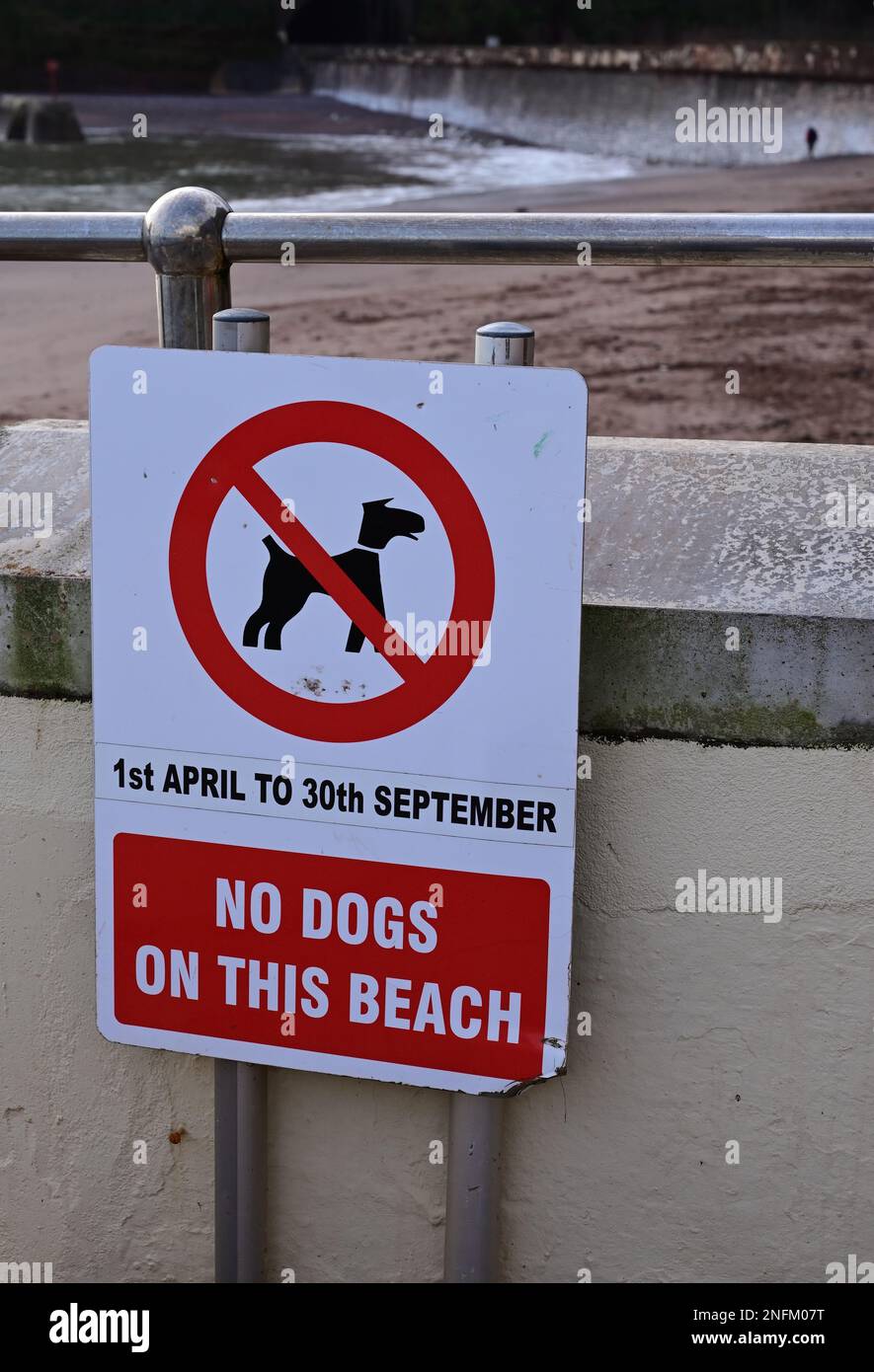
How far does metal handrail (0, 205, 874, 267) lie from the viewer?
1896 millimetres

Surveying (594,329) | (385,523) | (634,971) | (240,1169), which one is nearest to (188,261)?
(385,523)

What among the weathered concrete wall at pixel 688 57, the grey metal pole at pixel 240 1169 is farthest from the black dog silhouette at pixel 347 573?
the weathered concrete wall at pixel 688 57

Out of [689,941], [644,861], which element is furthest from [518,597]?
[689,941]

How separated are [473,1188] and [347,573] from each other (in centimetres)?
89

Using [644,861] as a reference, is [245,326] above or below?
above

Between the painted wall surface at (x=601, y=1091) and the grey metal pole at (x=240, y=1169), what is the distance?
6cm

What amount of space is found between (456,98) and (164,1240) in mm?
64312

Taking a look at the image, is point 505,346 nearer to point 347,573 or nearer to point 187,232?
point 347,573

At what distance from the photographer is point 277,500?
1894mm

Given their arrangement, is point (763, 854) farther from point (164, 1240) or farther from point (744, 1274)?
point (164, 1240)

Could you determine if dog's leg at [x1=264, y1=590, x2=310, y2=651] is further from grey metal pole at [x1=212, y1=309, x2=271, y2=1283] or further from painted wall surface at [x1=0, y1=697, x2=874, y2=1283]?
grey metal pole at [x1=212, y1=309, x2=271, y2=1283]

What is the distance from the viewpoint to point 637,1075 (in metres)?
2.09

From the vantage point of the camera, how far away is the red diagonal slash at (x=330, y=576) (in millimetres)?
1878

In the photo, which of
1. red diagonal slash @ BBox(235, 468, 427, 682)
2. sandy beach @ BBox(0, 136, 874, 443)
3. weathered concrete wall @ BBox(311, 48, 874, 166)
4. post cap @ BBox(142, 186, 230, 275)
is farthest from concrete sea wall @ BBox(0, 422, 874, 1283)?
weathered concrete wall @ BBox(311, 48, 874, 166)
